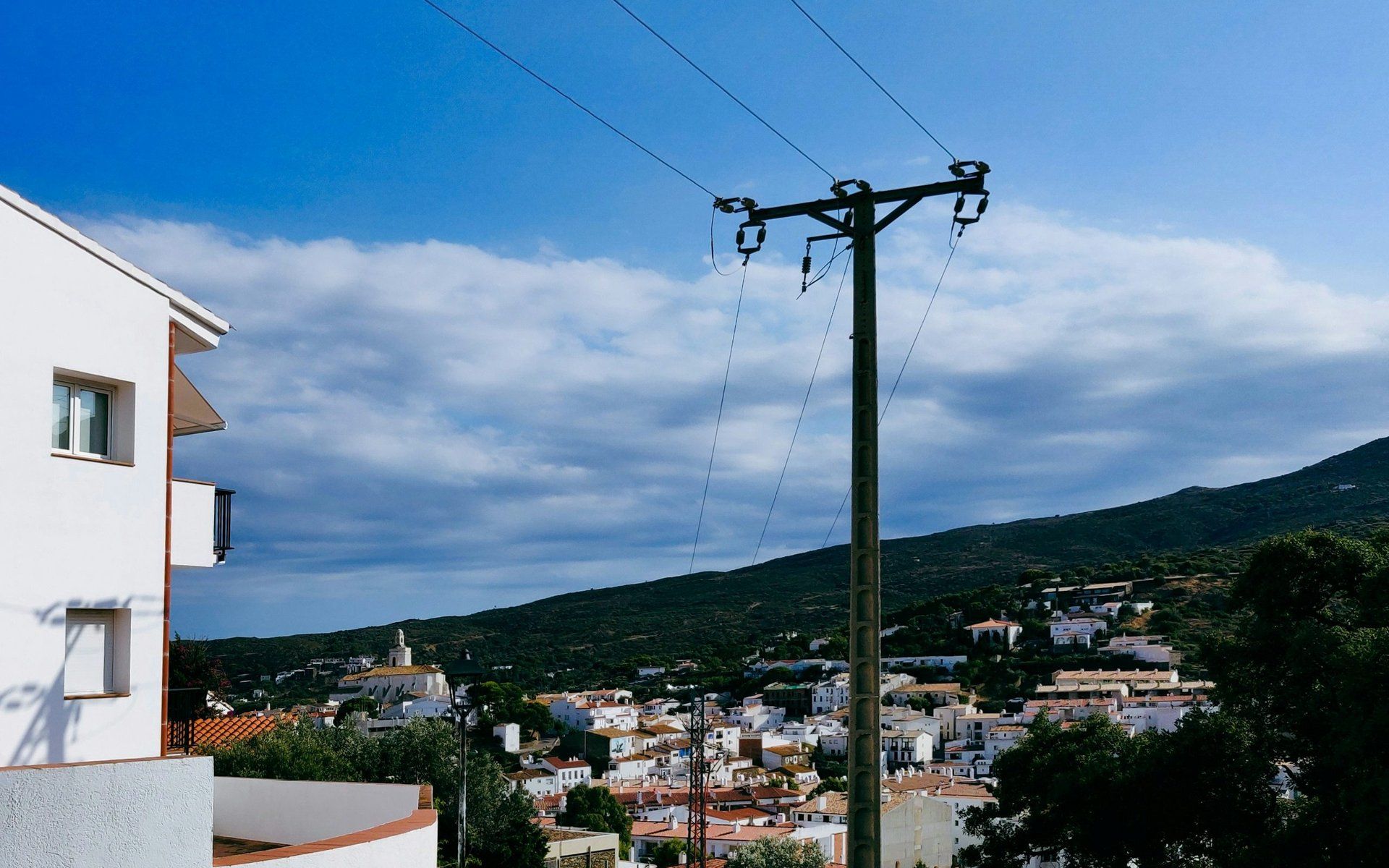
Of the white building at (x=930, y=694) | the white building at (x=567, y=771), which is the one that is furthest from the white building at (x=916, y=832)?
the white building at (x=930, y=694)

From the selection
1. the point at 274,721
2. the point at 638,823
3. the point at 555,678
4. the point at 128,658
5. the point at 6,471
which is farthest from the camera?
the point at 555,678

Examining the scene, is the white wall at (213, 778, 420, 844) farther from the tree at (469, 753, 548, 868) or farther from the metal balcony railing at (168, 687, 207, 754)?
the tree at (469, 753, 548, 868)

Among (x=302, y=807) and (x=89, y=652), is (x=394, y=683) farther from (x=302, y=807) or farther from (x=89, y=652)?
(x=89, y=652)

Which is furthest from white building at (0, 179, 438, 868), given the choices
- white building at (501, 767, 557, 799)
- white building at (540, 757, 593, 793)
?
white building at (540, 757, 593, 793)

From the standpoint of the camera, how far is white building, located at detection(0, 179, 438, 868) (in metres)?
9.81

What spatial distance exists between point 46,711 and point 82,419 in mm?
2509

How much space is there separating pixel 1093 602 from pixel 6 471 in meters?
163

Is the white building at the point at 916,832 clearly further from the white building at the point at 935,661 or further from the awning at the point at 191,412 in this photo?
the white building at the point at 935,661

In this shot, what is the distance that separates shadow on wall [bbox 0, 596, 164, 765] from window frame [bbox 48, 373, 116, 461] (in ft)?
4.23

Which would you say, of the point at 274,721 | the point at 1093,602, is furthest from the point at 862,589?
the point at 1093,602

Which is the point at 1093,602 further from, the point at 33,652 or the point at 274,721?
the point at 33,652

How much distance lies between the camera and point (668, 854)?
64.9 metres

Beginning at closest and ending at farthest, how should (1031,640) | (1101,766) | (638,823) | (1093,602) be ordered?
(1101,766) < (638,823) < (1031,640) < (1093,602)

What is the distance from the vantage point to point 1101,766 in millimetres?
24156
